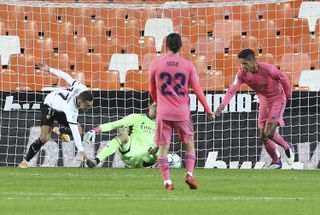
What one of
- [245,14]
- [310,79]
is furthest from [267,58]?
[245,14]

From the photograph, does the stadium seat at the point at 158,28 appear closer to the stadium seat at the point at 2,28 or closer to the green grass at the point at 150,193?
the stadium seat at the point at 2,28

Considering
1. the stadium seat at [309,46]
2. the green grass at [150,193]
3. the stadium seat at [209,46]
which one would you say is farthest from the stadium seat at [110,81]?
the green grass at [150,193]

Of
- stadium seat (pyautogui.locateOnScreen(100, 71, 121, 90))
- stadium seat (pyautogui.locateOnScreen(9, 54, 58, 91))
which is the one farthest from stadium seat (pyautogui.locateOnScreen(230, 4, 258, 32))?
stadium seat (pyautogui.locateOnScreen(9, 54, 58, 91))

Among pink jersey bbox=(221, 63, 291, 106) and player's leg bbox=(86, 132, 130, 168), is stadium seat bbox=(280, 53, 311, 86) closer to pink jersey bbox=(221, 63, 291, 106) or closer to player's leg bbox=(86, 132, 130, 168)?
pink jersey bbox=(221, 63, 291, 106)

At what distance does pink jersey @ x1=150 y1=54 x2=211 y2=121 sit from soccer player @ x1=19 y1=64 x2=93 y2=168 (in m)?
4.40

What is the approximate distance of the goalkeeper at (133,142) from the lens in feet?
52.3

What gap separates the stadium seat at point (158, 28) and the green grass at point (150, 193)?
723cm

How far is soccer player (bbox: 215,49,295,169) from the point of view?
15039 mm

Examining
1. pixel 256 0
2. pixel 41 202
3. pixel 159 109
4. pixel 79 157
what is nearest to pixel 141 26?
pixel 256 0

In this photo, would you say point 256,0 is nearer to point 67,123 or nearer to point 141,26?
point 141,26

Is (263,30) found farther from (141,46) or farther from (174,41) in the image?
(174,41)

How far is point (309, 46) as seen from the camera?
21.3 meters

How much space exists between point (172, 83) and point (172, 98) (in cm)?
18

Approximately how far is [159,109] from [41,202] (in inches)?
93.7
